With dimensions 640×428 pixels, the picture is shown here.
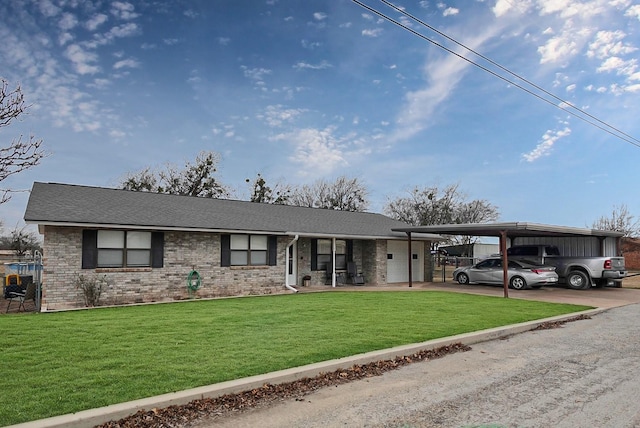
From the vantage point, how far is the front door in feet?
61.5

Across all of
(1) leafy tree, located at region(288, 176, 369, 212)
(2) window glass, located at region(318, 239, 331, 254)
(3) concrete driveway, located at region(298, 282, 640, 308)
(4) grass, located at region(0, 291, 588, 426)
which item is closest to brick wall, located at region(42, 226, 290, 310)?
(4) grass, located at region(0, 291, 588, 426)

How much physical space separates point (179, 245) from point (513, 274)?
14085 mm

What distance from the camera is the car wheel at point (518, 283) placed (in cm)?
1895

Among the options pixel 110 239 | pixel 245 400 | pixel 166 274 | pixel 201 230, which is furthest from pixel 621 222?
pixel 245 400

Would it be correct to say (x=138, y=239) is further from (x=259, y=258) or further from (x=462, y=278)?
(x=462, y=278)

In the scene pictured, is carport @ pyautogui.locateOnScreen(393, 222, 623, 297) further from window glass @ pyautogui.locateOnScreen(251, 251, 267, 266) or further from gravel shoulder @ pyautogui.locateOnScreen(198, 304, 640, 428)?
gravel shoulder @ pyautogui.locateOnScreen(198, 304, 640, 428)

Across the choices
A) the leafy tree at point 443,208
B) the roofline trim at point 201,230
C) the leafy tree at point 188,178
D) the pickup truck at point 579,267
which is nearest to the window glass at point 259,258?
the roofline trim at point 201,230

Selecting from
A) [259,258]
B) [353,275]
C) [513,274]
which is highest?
[259,258]

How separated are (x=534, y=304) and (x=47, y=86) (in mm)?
16464

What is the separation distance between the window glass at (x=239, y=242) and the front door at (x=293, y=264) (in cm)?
286

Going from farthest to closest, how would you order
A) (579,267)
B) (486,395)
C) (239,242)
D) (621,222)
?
(621,222) < (579,267) < (239,242) < (486,395)

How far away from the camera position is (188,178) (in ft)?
134

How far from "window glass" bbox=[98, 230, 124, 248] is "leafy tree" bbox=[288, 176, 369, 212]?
32.5m

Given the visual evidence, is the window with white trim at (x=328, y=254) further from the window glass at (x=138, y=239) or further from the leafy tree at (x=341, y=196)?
the leafy tree at (x=341, y=196)
